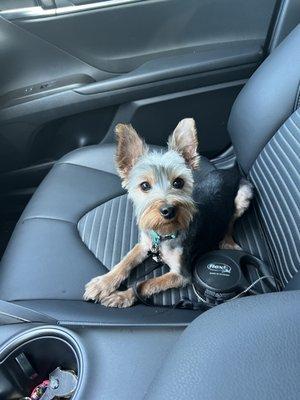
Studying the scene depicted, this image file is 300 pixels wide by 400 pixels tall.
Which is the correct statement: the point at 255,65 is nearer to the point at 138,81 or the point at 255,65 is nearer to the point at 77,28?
the point at 138,81

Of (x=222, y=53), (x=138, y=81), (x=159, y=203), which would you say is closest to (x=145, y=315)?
(x=159, y=203)

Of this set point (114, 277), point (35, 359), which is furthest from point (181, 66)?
point (35, 359)

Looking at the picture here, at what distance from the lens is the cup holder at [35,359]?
1350 mm

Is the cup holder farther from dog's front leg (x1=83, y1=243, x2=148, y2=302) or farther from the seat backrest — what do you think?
the seat backrest

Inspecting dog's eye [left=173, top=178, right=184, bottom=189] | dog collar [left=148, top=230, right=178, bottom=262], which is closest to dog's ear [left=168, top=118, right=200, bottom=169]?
dog's eye [left=173, top=178, right=184, bottom=189]

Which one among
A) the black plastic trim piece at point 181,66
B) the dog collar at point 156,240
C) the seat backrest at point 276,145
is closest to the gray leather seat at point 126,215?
the seat backrest at point 276,145

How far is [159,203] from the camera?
6.23ft

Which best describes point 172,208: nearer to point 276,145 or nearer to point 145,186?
point 145,186

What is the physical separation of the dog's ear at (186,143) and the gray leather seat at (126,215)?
20cm

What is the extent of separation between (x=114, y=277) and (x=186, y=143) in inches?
26.8

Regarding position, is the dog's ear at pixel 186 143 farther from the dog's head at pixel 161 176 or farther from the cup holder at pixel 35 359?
the cup holder at pixel 35 359

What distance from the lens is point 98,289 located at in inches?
69.5

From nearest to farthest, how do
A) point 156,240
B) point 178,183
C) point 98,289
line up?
1. point 98,289
2. point 156,240
3. point 178,183

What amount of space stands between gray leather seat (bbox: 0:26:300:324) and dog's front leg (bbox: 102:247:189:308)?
0.06 metres
